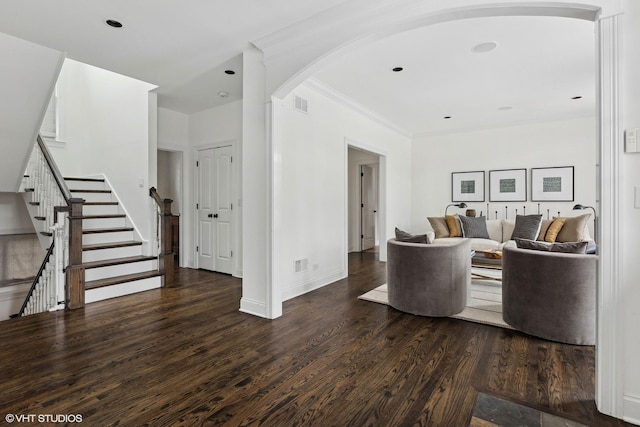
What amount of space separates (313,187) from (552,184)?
473cm

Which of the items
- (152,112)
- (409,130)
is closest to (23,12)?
(152,112)

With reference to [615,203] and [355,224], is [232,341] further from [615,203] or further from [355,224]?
[355,224]

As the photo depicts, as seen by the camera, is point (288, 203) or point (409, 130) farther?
point (409, 130)

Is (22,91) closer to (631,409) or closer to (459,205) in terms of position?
(631,409)

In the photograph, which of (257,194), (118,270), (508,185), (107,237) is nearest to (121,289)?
(118,270)

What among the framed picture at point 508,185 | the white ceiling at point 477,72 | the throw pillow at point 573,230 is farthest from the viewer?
the framed picture at point 508,185

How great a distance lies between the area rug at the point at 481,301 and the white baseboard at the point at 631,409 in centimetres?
122

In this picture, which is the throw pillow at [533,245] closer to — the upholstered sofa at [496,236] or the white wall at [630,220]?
the white wall at [630,220]

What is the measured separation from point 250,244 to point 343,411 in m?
1.98

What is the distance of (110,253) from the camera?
4434 millimetres

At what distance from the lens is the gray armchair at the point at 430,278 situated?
3.18m

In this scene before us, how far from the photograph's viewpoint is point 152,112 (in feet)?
15.7

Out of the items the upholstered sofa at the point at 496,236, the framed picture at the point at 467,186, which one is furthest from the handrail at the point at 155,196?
the framed picture at the point at 467,186

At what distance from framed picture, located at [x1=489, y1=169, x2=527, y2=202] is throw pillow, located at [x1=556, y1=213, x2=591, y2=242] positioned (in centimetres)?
121
